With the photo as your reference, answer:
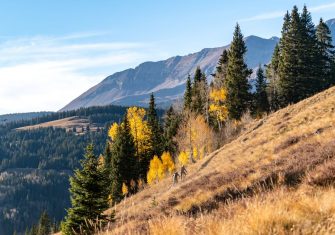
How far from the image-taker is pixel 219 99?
6875 centimetres

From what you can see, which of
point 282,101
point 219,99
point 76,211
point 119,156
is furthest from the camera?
point 119,156

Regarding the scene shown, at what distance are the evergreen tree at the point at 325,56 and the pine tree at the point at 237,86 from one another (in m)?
11.8

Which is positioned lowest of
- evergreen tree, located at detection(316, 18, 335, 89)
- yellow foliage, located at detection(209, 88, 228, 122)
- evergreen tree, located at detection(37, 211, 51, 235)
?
evergreen tree, located at detection(37, 211, 51, 235)

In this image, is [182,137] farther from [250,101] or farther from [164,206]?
[164,206]

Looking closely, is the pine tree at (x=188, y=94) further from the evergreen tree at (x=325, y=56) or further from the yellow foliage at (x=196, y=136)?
the evergreen tree at (x=325, y=56)

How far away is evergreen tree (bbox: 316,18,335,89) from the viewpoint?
65.8 m

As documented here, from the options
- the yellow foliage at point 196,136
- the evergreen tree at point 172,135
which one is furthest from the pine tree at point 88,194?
the evergreen tree at point 172,135

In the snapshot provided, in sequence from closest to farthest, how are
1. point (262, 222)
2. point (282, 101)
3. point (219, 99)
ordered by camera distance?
point (262, 222), point (282, 101), point (219, 99)

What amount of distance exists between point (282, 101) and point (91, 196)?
47381mm

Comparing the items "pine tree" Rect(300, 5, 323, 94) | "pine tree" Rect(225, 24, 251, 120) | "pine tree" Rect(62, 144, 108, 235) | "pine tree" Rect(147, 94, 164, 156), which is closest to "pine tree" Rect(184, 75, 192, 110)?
"pine tree" Rect(147, 94, 164, 156)

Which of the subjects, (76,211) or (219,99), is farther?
(219,99)

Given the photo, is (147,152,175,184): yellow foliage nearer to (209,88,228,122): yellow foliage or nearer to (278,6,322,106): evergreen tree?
(209,88,228,122): yellow foliage

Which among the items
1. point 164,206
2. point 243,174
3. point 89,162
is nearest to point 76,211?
point 89,162

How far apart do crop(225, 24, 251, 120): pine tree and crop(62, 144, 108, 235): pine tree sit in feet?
148
